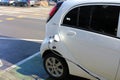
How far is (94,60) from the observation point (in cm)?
466

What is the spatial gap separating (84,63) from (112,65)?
60 centimetres

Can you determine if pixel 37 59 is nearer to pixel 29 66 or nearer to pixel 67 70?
pixel 29 66

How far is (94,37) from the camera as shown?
15.0ft

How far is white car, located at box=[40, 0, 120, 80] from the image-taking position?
4410 millimetres

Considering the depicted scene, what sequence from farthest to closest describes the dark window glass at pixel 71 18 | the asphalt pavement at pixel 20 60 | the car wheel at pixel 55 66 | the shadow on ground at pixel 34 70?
the asphalt pavement at pixel 20 60
the shadow on ground at pixel 34 70
the car wheel at pixel 55 66
the dark window glass at pixel 71 18

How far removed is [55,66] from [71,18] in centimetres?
105

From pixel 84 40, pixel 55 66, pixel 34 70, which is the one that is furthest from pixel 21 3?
pixel 84 40

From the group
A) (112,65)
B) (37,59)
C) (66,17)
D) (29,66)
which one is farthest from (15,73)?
(112,65)

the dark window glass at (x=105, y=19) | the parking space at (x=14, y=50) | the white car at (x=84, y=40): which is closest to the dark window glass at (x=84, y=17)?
the white car at (x=84, y=40)

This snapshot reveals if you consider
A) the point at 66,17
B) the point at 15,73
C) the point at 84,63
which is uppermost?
the point at 66,17

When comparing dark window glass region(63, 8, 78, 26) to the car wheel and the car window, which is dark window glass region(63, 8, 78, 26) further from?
the car wheel

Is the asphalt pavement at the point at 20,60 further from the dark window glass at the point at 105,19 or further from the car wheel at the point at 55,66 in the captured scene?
the dark window glass at the point at 105,19

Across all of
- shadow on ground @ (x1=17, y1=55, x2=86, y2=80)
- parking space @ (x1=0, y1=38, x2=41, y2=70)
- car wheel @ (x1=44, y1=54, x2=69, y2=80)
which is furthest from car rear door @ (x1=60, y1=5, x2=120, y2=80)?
parking space @ (x1=0, y1=38, x2=41, y2=70)

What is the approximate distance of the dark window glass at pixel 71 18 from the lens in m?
4.98
